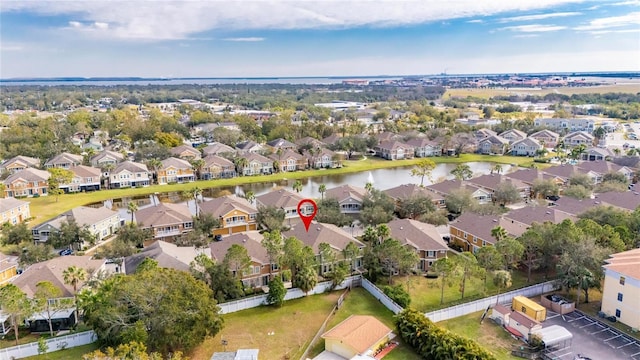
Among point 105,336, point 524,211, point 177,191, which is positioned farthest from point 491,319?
point 177,191

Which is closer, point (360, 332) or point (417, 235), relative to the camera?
point (360, 332)

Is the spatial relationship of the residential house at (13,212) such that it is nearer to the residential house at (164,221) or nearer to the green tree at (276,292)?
the residential house at (164,221)

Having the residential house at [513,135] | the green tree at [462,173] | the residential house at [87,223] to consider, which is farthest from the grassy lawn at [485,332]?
the residential house at [513,135]

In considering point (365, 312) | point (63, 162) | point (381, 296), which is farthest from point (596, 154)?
point (63, 162)

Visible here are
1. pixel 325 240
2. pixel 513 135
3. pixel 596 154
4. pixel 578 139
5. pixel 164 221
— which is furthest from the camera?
pixel 513 135

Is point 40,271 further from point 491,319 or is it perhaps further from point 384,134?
point 384,134

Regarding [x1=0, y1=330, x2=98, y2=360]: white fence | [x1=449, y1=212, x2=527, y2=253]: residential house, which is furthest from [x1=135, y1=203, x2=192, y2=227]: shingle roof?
[x1=449, y1=212, x2=527, y2=253]: residential house

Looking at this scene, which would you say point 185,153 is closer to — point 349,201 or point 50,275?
point 349,201
